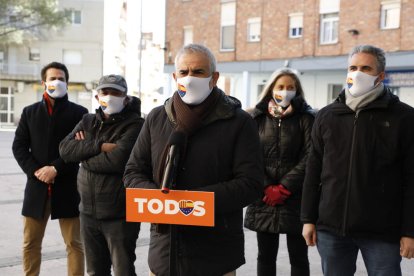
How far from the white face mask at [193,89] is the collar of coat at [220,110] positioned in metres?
0.09

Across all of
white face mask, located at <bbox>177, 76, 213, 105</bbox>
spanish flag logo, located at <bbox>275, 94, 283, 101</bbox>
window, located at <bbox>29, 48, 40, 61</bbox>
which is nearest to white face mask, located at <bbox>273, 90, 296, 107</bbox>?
spanish flag logo, located at <bbox>275, 94, 283, 101</bbox>

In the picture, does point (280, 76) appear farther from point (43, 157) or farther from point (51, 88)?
point (43, 157)

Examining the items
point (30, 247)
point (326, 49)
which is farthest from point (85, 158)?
point (326, 49)

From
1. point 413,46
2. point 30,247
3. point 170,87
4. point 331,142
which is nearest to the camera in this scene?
point 331,142

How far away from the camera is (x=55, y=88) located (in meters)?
4.56

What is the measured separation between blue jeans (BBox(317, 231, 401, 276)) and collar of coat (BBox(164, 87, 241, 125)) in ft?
3.41

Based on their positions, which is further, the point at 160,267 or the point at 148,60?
the point at 148,60

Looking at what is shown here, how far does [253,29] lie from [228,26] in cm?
159

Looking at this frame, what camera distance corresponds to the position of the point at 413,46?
1984 centimetres

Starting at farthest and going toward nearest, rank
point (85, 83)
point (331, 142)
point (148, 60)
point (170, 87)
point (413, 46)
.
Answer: point (148, 60)
point (85, 83)
point (170, 87)
point (413, 46)
point (331, 142)

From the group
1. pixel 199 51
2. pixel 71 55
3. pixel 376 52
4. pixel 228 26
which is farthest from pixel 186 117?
pixel 71 55

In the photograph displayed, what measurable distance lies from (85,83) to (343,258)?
132ft

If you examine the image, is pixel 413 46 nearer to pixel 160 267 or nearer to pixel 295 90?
pixel 295 90

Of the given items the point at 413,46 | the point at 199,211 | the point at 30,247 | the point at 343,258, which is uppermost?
the point at 413,46
